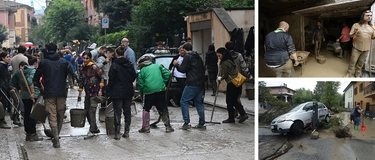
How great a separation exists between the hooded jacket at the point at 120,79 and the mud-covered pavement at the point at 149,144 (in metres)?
0.88

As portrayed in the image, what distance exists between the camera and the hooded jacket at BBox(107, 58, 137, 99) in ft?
31.8

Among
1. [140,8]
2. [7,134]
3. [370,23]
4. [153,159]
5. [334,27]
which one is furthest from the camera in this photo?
[140,8]

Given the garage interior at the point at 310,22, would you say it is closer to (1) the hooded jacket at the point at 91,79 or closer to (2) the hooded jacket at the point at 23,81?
(1) the hooded jacket at the point at 91,79

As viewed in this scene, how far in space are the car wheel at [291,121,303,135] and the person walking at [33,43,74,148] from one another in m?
5.85

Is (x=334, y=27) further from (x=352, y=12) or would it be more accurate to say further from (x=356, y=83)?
(x=356, y=83)

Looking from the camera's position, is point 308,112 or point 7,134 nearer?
point 308,112

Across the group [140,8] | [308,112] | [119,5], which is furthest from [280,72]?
[119,5]

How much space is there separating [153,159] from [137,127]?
10.7ft

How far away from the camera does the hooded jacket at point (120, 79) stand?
9.70 m

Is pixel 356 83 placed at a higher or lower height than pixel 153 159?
higher

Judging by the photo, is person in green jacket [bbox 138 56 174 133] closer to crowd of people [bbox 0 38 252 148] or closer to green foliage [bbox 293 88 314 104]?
crowd of people [bbox 0 38 252 148]

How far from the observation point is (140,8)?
2617 cm

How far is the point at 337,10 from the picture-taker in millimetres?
3848

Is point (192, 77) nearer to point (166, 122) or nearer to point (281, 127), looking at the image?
point (166, 122)
